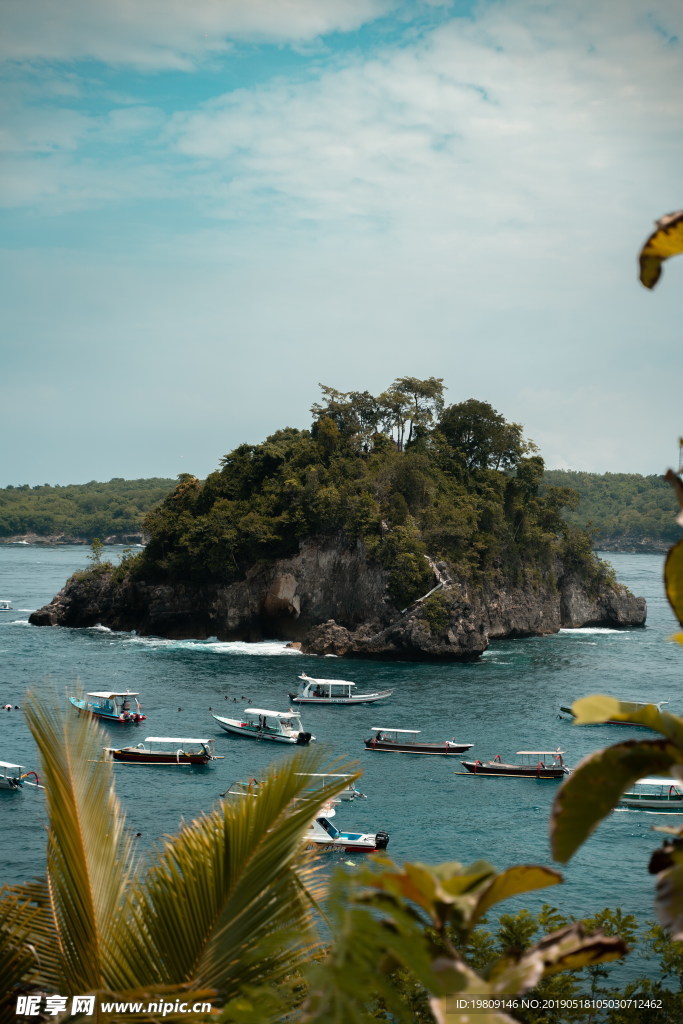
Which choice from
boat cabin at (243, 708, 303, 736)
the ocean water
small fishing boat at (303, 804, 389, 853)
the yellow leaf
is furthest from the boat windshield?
the yellow leaf

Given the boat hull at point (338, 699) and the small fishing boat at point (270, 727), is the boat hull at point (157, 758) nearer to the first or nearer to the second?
the small fishing boat at point (270, 727)

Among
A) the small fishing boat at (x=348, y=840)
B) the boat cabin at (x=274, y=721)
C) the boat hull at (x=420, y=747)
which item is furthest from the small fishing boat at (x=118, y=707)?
the small fishing boat at (x=348, y=840)

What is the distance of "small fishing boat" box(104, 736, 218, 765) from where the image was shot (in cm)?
3575

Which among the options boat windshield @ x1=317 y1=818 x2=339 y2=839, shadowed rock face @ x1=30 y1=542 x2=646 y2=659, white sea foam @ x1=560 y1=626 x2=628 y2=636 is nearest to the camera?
boat windshield @ x1=317 y1=818 x2=339 y2=839

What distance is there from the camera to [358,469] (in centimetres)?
6919

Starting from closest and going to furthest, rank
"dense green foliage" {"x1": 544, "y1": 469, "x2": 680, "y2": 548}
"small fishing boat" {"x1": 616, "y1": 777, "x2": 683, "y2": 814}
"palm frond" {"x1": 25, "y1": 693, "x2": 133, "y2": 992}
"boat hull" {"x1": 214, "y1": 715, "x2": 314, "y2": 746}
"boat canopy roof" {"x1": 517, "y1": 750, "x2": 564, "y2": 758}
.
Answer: "palm frond" {"x1": 25, "y1": 693, "x2": 133, "y2": 992} → "small fishing boat" {"x1": 616, "y1": 777, "x2": 683, "y2": 814} → "boat canopy roof" {"x1": 517, "y1": 750, "x2": 564, "y2": 758} → "boat hull" {"x1": 214, "y1": 715, "x2": 314, "y2": 746} → "dense green foliage" {"x1": 544, "y1": 469, "x2": 680, "y2": 548}

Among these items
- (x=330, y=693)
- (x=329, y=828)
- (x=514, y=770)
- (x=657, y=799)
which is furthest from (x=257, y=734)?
(x=657, y=799)

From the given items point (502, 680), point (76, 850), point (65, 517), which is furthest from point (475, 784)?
point (65, 517)

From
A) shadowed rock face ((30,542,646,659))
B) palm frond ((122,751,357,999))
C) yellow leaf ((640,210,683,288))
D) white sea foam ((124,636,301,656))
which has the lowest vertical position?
white sea foam ((124,636,301,656))

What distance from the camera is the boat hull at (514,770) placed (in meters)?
35.1

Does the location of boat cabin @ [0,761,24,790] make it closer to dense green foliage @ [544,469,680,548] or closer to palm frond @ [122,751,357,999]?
palm frond @ [122,751,357,999]

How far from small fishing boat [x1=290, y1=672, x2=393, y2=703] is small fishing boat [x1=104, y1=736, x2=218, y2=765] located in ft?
33.5

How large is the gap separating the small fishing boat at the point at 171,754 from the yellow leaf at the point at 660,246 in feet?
113

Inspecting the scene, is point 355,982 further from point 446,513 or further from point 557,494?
point 557,494
